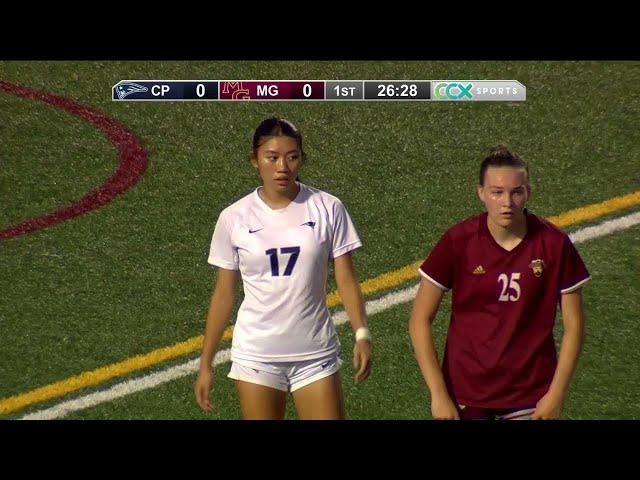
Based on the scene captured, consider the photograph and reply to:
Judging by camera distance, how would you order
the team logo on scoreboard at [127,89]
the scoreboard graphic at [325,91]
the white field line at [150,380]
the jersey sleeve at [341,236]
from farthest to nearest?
1. the team logo on scoreboard at [127,89]
2. the scoreboard graphic at [325,91]
3. the white field line at [150,380]
4. the jersey sleeve at [341,236]

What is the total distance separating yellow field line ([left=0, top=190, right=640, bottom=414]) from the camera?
32.1ft

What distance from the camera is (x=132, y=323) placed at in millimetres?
10570

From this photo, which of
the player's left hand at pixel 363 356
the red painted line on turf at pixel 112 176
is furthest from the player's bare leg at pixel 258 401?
the red painted line on turf at pixel 112 176

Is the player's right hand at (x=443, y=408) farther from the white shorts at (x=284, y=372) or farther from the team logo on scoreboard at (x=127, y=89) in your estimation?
the team logo on scoreboard at (x=127, y=89)

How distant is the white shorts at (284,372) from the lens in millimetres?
7184

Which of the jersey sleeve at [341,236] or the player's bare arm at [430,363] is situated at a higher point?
the jersey sleeve at [341,236]

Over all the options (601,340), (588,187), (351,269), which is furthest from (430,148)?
(351,269)

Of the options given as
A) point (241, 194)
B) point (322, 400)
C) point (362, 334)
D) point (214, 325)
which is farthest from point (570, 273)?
point (241, 194)

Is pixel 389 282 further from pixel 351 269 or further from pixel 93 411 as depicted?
pixel 351 269

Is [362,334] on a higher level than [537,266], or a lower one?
lower

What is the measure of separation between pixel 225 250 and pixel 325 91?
5.34 m

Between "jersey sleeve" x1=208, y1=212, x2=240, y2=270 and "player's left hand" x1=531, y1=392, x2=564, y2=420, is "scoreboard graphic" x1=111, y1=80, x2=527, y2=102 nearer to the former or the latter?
"jersey sleeve" x1=208, y1=212, x2=240, y2=270

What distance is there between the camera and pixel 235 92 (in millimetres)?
12734

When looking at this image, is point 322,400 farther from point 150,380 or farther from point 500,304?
point 150,380
